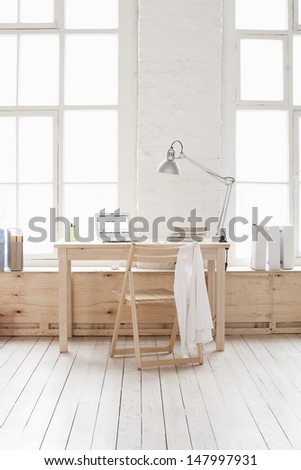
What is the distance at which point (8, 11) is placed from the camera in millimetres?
6156

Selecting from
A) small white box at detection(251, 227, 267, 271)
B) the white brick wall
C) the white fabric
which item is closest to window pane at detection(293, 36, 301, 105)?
the white brick wall

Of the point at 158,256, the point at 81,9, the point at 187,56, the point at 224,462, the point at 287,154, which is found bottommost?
the point at 224,462

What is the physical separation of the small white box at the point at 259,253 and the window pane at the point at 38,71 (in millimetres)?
2269

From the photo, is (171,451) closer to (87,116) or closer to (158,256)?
(158,256)

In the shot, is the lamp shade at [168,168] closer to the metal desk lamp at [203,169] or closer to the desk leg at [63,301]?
the metal desk lamp at [203,169]

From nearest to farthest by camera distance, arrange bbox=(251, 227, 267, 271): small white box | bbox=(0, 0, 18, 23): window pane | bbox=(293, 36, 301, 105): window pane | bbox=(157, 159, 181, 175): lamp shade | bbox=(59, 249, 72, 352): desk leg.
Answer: bbox=(59, 249, 72, 352): desk leg < bbox=(157, 159, 181, 175): lamp shade < bbox=(251, 227, 267, 271): small white box < bbox=(0, 0, 18, 23): window pane < bbox=(293, 36, 301, 105): window pane

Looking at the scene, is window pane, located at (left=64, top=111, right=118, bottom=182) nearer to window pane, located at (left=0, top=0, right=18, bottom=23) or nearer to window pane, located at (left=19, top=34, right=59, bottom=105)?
window pane, located at (left=19, top=34, right=59, bottom=105)

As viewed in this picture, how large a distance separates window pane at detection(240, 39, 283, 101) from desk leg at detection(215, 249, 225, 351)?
74.0 inches

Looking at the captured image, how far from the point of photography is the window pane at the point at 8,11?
6.14 meters

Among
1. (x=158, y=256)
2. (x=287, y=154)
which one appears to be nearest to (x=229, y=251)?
(x=287, y=154)

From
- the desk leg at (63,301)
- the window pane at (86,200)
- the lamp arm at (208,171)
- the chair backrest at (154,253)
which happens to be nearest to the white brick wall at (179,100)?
the lamp arm at (208,171)

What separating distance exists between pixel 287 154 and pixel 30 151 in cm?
243

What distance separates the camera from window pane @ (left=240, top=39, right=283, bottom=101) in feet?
20.4

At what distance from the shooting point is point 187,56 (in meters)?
5.95
